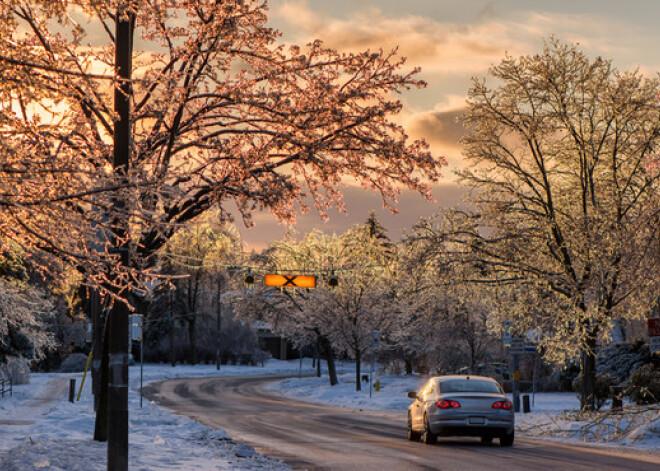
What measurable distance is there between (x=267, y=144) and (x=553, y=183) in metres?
14.9

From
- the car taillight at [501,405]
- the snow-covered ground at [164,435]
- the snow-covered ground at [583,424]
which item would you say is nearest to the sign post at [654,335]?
the snow-covered ground at [583,424]

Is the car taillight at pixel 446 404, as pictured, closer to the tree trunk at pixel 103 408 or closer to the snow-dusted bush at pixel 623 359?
the tree trunk at pixel 103 408

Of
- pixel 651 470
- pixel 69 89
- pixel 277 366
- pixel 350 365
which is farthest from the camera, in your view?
pixel 350 365

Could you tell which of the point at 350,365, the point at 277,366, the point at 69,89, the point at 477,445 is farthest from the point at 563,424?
the point at 350,365

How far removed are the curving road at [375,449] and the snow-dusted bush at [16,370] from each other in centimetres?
1154

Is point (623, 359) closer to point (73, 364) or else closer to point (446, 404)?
point (446, 404)

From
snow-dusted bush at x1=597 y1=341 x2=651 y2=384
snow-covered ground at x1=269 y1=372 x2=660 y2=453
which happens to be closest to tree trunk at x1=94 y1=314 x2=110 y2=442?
snow-covered ground at x1=269 y1=372 x2=660 y2=453

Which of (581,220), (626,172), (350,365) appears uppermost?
(626,172)

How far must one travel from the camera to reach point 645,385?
2625cm

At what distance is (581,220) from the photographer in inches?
989

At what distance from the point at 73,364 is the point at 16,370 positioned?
3283 cm

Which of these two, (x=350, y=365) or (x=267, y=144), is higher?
(x=267, y=144)

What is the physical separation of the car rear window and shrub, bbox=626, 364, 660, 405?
26.1ft

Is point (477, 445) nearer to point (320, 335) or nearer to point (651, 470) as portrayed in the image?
point (651, 470)
